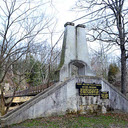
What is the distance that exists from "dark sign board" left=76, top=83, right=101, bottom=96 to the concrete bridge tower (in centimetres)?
138

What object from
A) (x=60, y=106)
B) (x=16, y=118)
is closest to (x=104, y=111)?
(x=60, y=106)

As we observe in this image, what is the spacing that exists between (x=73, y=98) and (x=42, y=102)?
2.15 meters

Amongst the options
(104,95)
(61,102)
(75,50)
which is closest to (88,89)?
(104,95)

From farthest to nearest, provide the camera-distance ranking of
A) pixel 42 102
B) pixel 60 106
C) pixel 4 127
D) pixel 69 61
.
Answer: pixel 69 61
pixel 60 106
pixel 42 102
pixel 4 127

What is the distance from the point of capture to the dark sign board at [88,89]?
10078 mm

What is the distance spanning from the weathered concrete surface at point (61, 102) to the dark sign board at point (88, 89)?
8.8 inches

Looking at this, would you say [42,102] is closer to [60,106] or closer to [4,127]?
[60,106]

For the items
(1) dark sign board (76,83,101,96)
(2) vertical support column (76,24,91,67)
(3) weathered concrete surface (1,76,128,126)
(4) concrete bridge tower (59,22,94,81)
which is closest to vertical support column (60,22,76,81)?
(4) concrete bridge tower (59,22,94,81)

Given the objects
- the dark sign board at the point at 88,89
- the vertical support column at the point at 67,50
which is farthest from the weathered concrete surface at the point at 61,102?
the vertical support column at the point at 67,50

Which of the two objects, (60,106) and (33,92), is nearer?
(60,106)

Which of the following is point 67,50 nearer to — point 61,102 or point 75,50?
point 75,50

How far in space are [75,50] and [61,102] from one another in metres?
4.27

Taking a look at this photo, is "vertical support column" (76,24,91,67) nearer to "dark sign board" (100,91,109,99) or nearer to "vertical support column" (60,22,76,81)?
"vertical support column" (60,22,76,81)

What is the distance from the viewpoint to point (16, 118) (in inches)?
301
